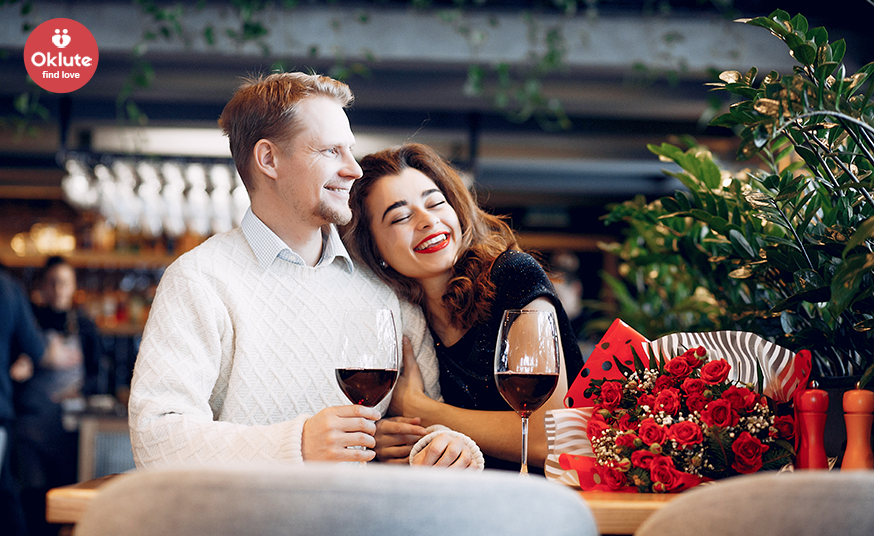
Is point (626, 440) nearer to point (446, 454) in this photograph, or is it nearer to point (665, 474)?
point (665, 474)

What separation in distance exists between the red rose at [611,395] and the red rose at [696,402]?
4.0 inches

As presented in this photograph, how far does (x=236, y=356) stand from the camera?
4.61ft

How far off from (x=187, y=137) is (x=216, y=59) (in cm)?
84

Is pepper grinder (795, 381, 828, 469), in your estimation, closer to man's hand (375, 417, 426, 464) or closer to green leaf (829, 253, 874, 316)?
green leaf (829, 253, 874, 316)

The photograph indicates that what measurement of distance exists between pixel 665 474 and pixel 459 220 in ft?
2.77

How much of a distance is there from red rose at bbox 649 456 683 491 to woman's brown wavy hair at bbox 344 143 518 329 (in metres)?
0.64

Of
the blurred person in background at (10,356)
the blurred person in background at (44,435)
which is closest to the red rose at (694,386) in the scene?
the blurred person in background at (10,356)

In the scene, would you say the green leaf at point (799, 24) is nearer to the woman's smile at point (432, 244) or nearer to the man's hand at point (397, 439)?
the woman's smile at point (432, 244)

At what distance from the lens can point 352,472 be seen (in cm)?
59

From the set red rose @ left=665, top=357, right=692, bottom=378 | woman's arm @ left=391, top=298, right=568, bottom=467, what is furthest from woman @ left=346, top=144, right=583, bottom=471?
red rose @ left=665, top=357, right=692, bottom=378

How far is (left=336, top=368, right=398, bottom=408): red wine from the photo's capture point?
1061 millimetres

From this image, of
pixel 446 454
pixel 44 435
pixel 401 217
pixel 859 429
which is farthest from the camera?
pixel 44 435

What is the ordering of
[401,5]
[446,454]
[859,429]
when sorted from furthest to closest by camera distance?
[401,5] < [446,454] < [859,429]

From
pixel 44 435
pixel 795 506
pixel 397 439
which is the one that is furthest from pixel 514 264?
pixel 44 435
